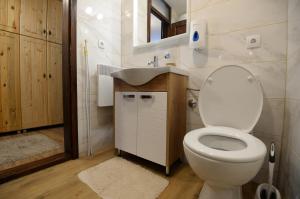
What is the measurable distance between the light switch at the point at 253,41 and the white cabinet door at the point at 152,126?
0.70 m

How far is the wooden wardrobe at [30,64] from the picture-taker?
204 centimetres

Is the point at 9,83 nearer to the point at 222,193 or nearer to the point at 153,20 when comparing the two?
Result: the point at 153,20

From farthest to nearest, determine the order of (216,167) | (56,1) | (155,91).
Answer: (56,1) < (155,91) < (216,167)

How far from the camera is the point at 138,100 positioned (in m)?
1.27

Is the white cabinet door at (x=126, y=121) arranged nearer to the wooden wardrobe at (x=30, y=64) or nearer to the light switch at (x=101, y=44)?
the light switch at (x=101, y=44)

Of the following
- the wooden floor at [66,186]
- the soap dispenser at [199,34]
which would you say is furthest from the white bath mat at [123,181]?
the soap dispenser at [199,34]

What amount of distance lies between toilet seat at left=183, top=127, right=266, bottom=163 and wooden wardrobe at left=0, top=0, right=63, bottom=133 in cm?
247

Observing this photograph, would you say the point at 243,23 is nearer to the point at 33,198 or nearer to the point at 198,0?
the point at 198,0

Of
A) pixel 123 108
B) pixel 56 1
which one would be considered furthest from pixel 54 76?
pixel 123 108

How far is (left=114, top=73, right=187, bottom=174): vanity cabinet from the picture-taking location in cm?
112

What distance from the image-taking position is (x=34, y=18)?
88.9 inches

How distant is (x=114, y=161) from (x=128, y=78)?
77 cm

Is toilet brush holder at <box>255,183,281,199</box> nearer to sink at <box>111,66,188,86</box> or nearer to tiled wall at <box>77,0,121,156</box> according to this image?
sink at <box>111,66,188,86</box>

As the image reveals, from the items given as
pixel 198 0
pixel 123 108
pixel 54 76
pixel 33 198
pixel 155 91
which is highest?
pixel 198 0
